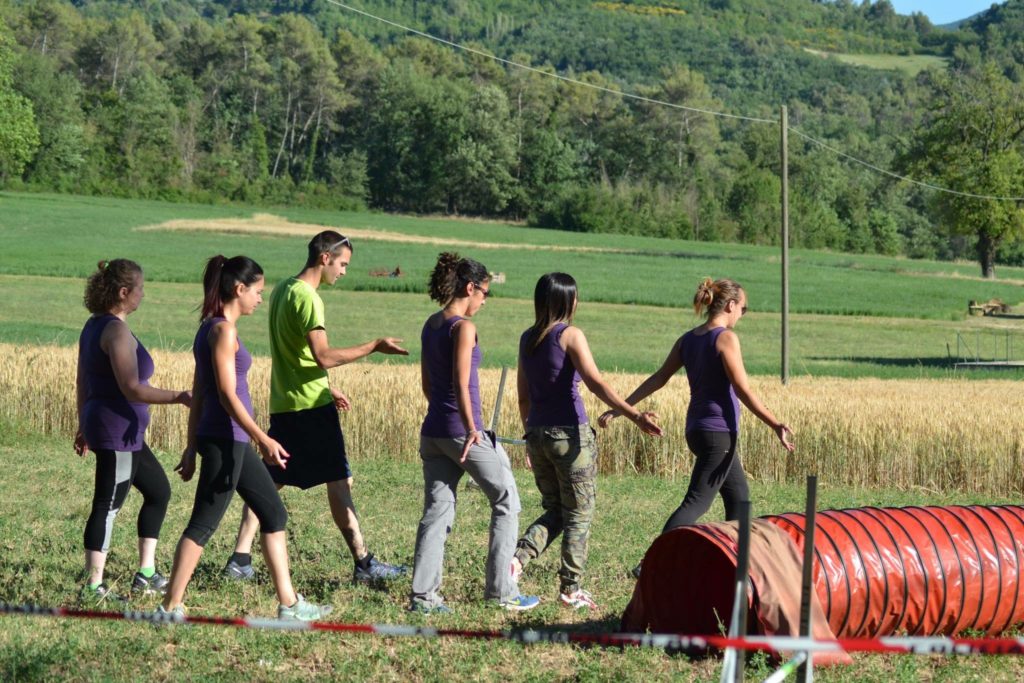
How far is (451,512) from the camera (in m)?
6.74

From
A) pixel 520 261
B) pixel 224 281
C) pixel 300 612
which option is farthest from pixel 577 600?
pixel 520 261

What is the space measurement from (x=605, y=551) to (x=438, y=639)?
8.21ft

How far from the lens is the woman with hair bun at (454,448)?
21.4 ft

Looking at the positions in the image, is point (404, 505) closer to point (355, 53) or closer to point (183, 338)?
point (183, 338)

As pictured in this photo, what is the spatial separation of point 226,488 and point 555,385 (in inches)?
67.2

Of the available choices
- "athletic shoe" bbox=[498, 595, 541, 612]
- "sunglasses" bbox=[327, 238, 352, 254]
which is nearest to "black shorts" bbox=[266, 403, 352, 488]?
"sunglasses" bbox=[327, 238, 352, 254]

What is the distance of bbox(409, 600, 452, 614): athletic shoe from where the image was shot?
255 inches

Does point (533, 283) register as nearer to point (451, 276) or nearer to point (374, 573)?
point (374, 573)

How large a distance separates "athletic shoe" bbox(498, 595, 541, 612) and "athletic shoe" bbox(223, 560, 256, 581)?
150 centimetres

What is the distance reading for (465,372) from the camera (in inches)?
254

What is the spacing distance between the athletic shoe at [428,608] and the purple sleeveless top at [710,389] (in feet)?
5.64

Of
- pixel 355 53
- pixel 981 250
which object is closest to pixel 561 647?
pixel 981 250

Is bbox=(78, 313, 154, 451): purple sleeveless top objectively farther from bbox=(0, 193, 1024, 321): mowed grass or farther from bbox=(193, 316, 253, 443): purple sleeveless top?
bbox=(0, 193, 1024, 321): mowed grass

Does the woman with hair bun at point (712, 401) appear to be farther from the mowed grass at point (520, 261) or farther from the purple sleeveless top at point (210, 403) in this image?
the mowed grass at point (520, 261)
